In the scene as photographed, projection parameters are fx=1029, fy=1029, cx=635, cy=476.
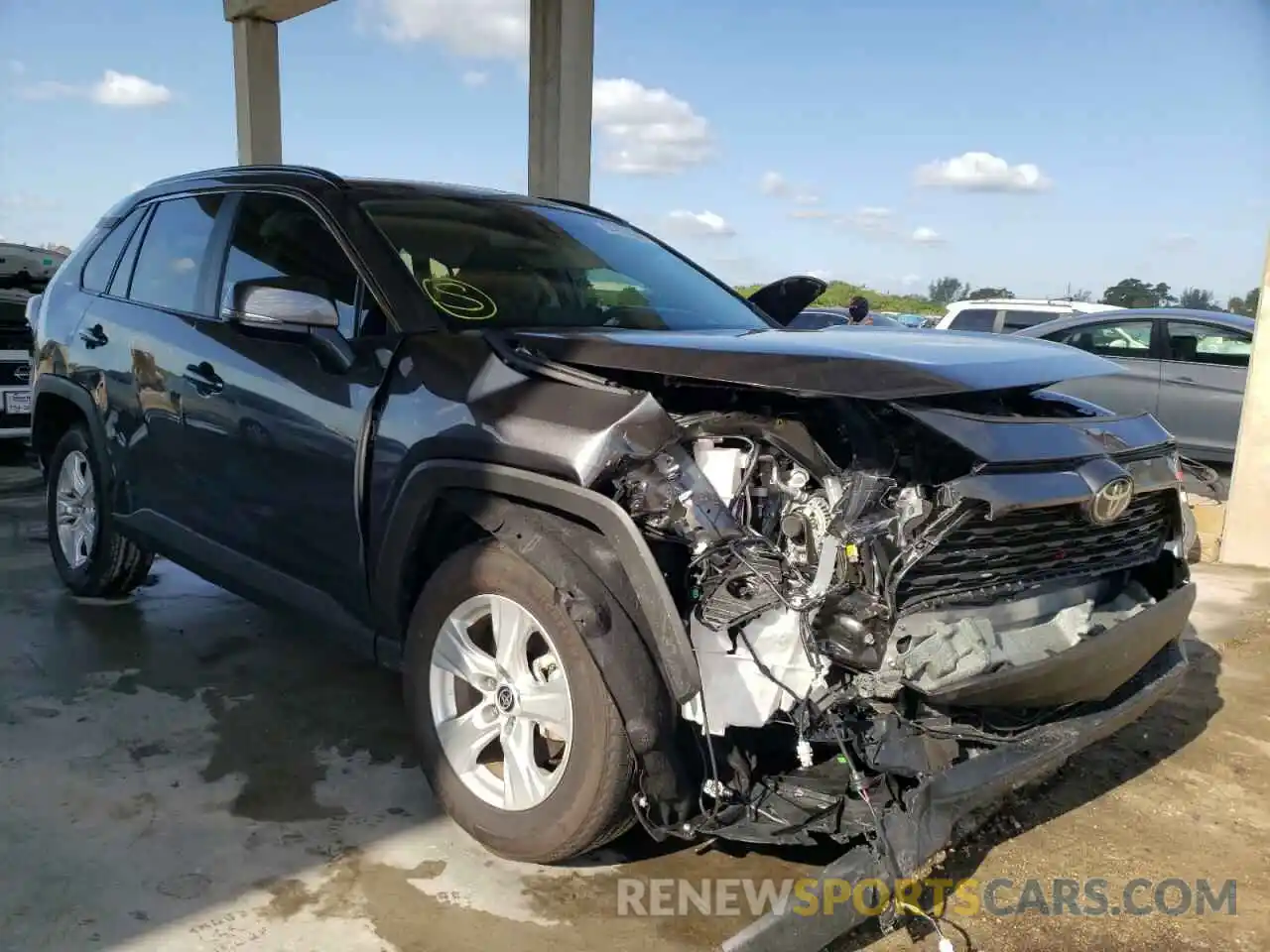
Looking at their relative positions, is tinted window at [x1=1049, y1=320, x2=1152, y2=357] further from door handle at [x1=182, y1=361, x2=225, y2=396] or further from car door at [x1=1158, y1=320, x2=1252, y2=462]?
door handle at [x1=182, y1=361, x2=225, y2=396]

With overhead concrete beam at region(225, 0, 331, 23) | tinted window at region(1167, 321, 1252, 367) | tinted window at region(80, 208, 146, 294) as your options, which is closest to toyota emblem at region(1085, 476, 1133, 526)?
tinted window at region(80, 208, 146, 294)

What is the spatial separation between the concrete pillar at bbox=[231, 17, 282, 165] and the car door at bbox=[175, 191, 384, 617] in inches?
384

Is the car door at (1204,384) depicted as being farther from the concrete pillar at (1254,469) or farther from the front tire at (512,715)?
the front tire at (512,715)

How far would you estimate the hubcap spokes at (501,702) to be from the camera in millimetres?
2617

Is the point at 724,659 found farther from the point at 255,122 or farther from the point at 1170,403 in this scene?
the point at 255,122

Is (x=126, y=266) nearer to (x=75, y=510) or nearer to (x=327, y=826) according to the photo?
(x=75, y=510)

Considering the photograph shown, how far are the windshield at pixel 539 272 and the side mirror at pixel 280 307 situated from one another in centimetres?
31

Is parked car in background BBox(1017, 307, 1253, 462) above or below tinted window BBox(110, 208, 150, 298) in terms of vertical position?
below

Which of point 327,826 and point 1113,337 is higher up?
point 1113,337

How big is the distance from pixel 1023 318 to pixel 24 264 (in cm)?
1043

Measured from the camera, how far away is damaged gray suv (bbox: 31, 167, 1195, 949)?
7.68ft

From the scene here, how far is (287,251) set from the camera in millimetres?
3547

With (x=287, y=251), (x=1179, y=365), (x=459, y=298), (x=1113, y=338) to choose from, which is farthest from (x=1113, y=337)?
(x=287, y=251)

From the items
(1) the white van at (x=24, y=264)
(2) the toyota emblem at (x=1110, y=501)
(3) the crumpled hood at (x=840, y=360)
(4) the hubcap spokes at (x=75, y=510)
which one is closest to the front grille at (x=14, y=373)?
(1) the white van at (x=24, y=264)
